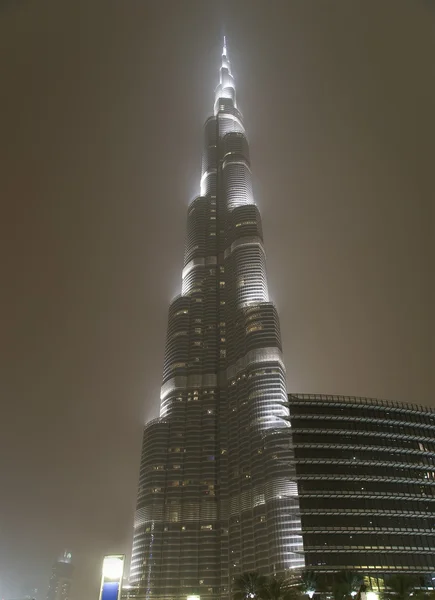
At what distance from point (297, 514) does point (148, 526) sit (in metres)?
67.7

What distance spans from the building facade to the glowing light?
368 feet

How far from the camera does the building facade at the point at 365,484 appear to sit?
13625 centimetres

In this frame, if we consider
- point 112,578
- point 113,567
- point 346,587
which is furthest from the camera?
point 346,587

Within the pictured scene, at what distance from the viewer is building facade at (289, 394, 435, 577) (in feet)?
447

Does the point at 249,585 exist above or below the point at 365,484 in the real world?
below

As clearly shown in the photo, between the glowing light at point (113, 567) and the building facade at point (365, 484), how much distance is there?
112 metres

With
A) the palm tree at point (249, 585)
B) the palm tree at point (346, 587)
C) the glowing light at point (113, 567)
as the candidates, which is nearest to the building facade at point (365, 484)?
the palm tree at point (346, 587)

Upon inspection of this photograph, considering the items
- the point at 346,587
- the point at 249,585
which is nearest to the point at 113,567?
the point at 346,587

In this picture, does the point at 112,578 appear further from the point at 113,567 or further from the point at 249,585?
the point at 249,585

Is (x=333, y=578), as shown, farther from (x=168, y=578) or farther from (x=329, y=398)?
→ (x=168, y=578)

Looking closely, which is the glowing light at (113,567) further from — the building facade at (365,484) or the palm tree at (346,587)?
the building facade at (365,484)

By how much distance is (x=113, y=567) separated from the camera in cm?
3875

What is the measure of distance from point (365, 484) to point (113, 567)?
123m

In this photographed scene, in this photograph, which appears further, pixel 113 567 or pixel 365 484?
pixel 365 484
